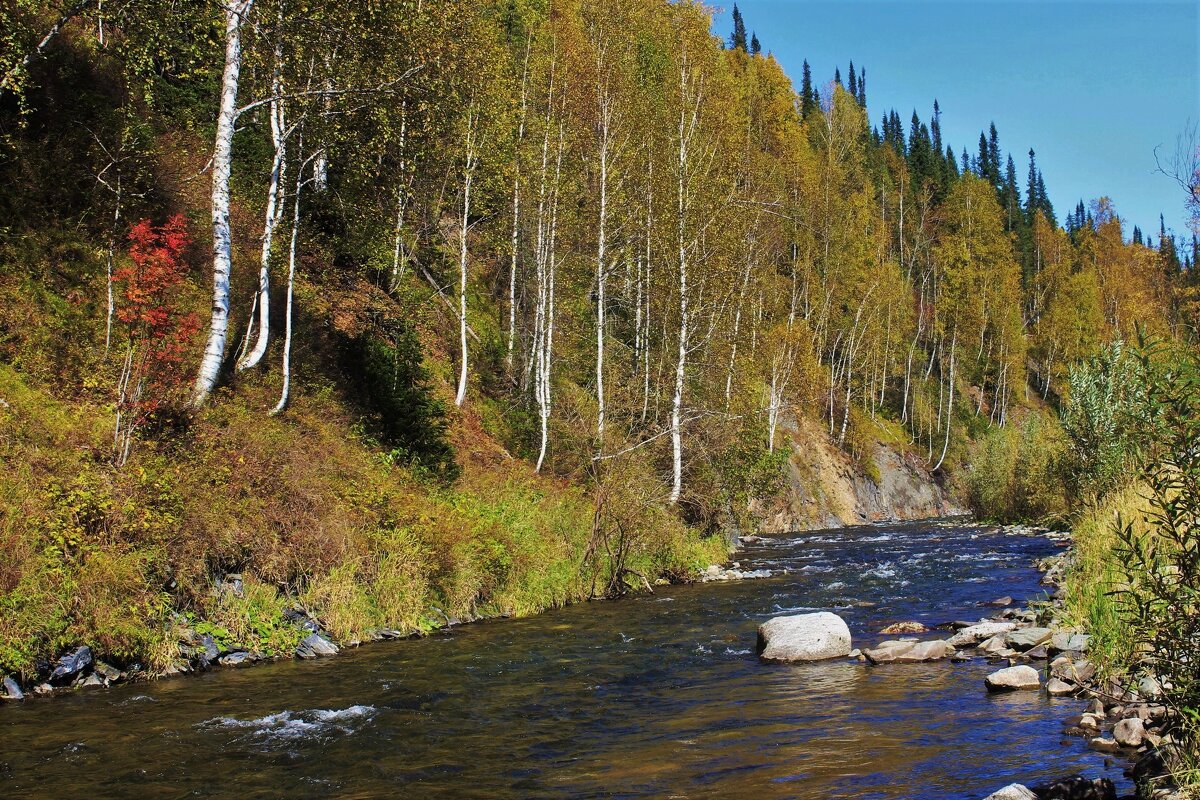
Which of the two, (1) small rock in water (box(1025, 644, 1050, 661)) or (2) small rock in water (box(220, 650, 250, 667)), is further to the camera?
(2) small rock in water (box(220, 650, 250, 667))

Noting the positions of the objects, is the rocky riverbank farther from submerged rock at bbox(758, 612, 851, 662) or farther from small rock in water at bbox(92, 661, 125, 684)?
small rock in water at bbox(92, 661, 125, 684)

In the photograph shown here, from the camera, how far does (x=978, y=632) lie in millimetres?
11516

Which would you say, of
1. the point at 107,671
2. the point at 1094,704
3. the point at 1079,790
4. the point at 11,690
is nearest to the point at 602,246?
the point at 107,671

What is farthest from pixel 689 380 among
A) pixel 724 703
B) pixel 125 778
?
pixel 125 778

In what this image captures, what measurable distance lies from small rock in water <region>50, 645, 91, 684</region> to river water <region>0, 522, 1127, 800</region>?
44cm

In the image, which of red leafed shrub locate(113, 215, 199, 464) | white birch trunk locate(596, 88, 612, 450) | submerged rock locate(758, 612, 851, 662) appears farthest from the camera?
white birch trunk locate(596, 88, 612, 450)

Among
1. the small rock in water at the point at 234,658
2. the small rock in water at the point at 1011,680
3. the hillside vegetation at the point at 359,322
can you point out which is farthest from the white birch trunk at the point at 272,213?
the small rock in water at the point at 1011,680

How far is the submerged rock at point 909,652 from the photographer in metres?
10.6

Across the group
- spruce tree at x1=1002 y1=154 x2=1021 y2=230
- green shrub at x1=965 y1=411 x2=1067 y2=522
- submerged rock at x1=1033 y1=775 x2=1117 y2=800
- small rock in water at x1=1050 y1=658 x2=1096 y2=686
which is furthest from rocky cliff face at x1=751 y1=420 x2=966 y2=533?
spruce tree at x1=1002 y1=154 x2=1021 y2=230

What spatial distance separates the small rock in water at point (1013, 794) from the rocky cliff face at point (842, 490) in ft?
94.4

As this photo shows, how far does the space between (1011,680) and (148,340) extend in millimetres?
Result: 12880

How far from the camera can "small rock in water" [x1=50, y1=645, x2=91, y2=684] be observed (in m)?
9.22

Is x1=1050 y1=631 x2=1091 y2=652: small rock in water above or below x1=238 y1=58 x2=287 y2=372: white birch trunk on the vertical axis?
below

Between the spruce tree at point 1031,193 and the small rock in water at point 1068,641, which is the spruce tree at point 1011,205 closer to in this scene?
the spruce tree at point 1031,193
